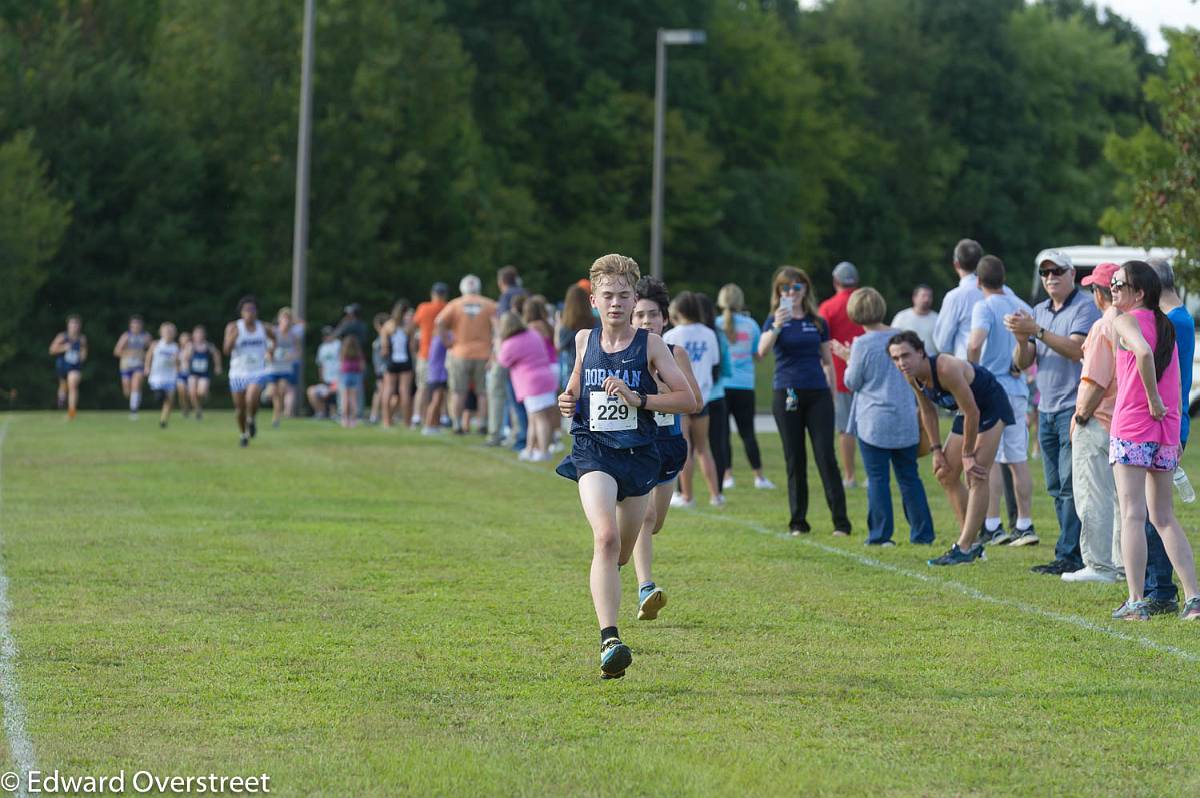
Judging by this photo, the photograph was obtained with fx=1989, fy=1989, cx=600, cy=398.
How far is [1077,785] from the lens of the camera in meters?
6.36

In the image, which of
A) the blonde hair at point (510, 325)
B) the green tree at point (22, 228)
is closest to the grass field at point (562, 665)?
the blonde hair at point (510, 325)

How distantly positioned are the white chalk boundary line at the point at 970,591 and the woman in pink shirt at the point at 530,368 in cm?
530

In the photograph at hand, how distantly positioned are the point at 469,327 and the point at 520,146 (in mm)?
36231

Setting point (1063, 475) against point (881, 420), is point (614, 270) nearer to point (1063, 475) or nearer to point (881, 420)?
point (1063, 475)

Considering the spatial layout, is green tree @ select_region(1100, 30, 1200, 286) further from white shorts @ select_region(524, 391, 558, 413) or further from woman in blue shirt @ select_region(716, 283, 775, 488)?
woman in blue shirt @ select_region(716, 283, 775, 488)

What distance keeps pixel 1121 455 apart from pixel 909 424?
11.5 feet

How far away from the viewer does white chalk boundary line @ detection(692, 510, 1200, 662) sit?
902 cm

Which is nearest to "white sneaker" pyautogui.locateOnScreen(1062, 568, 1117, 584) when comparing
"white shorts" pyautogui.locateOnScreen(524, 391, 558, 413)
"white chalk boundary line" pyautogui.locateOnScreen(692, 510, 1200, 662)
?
"white chalk boundary line" pyautogui.locateOnScreen(692, 510, 1200, 662)

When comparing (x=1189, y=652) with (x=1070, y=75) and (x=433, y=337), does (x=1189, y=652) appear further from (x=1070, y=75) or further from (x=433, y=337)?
(x=1070, y=75)

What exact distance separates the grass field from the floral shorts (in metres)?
0.78

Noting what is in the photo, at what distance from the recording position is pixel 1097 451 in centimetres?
1082

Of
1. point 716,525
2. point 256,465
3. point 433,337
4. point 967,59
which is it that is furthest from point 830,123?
point 716,525

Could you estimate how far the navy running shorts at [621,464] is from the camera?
8.47 m

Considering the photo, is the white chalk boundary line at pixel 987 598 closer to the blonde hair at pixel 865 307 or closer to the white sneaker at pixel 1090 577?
the white sneaker at pixel 1090 577
